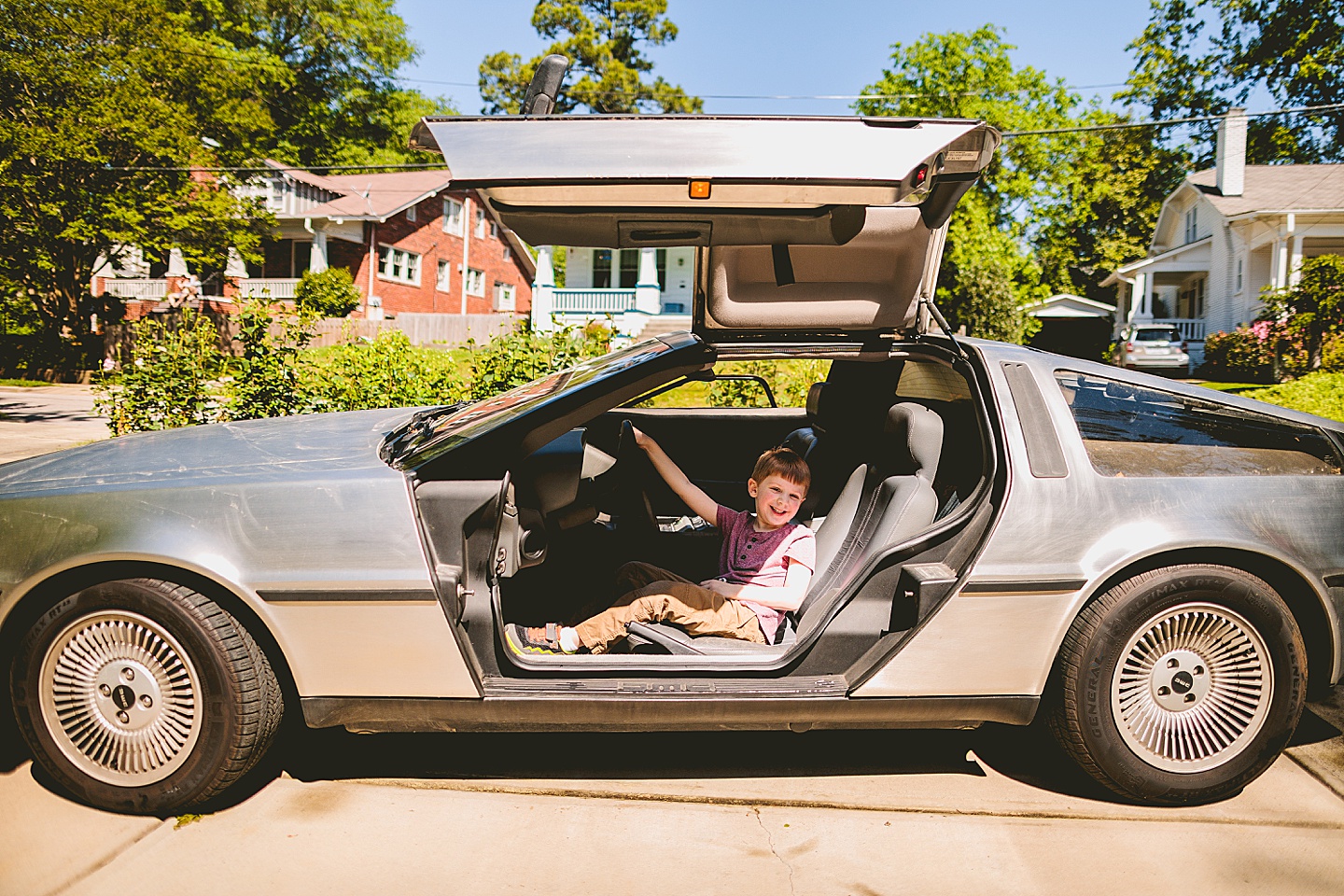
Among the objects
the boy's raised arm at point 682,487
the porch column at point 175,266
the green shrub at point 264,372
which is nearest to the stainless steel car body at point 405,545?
the boy's raised arm at point 682,487

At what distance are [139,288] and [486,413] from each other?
34590 millimetres

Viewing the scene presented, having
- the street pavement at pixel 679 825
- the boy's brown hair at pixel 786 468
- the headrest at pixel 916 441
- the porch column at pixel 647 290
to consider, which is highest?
the porch column at pixel 647 290

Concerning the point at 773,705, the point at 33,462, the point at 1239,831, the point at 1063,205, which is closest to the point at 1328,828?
the point at 1239,831

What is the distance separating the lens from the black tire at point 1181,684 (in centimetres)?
306

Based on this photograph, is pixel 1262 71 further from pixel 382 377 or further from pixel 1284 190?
pixel 382 377

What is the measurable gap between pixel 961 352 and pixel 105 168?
2225 centimetres

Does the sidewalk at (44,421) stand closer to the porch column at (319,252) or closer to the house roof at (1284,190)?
the porch column at (319,252)

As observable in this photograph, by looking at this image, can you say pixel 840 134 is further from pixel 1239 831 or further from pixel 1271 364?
pixel 1271 364

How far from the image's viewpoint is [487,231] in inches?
1628

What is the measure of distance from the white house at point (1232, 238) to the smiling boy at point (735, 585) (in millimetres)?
24821

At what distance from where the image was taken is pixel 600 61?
4425 cm

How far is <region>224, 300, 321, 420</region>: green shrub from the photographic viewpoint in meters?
6.76

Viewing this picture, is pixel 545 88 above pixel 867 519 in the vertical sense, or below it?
above

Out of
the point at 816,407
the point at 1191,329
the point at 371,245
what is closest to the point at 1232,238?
the point at 1191,329
